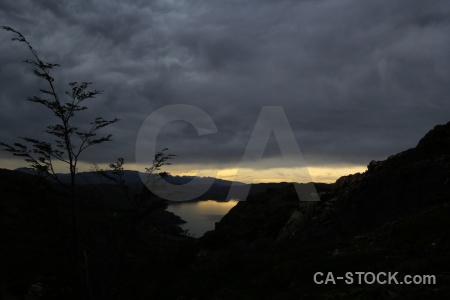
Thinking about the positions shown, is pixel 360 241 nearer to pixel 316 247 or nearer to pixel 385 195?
pixel 316 247

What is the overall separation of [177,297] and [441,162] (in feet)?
62.9

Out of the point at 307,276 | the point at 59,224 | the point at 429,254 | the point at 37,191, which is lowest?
the point at 307,276

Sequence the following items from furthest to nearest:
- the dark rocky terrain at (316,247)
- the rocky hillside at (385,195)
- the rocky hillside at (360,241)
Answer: the rocky hillside at (385,195), the rocky hillside at (360,241), the dark rocky terrain at (316,247)

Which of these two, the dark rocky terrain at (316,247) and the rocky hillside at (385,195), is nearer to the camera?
the dark rocky terrain at (316,247)

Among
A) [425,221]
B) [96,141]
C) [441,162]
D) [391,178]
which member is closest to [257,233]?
[391,178]

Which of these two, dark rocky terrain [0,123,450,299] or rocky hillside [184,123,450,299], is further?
rocky hillside [184,123,450,299]

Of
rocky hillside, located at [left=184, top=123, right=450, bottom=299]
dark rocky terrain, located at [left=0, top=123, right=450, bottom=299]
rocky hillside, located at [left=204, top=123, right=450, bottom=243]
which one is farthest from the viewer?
rocky hillside, located at [left=204, top=123, right=450, bottom=243]

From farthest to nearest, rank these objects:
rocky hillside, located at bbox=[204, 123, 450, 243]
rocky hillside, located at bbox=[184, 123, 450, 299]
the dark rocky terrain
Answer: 1. rocky hillside, located at bbox=[204, 123, 450, 243]
2. rocky hillside, located at bbox=[184, 123, 450, 299]
3. the dark rocky terrain

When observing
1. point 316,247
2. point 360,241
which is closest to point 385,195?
point 360,241

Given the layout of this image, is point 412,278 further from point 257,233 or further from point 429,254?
point 257,233

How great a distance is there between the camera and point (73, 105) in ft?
39.5

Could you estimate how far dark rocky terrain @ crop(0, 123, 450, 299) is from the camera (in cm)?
1132

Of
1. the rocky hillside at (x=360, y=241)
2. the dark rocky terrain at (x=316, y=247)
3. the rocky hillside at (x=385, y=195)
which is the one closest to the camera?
the dark rocky terrain at (x=316, y=247)

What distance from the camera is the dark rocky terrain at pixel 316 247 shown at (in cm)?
1132
